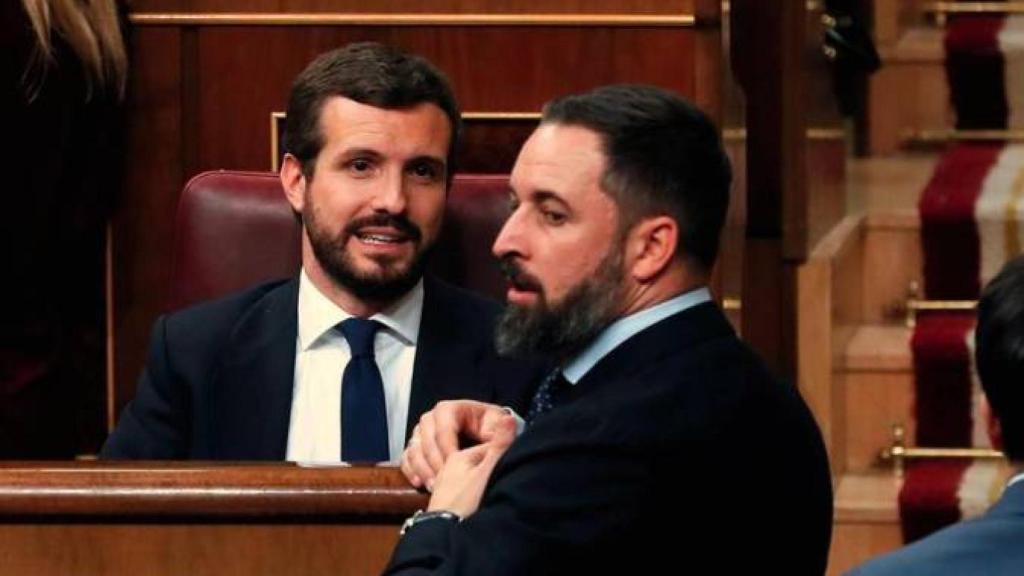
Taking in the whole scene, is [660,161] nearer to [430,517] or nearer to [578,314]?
[578,314]

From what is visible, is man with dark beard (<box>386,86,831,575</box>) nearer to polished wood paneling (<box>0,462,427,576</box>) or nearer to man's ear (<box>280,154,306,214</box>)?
polished wood paneling (<box>0,462,427,576</box>)

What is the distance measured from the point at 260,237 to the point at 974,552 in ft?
5.66

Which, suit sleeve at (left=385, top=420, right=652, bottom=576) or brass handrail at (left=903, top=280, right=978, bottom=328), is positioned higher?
suit sleeve at (left=385, top=420, right=652, bottom=576)

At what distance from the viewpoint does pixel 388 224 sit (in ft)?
11.0

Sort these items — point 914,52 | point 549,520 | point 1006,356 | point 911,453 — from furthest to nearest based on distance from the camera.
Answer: point 914,52 < point 911,453 < point 549,520 < point 1006,356

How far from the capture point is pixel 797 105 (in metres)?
4.41

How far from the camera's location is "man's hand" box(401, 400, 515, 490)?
2617mm

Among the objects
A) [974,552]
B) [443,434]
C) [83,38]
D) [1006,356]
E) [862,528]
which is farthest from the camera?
[862,528]

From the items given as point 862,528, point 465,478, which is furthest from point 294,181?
point 862,528

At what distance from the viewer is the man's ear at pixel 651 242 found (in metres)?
2.59

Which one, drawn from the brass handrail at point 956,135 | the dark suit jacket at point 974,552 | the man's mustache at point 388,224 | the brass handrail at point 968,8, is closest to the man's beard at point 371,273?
the man's mustache at point 388,224

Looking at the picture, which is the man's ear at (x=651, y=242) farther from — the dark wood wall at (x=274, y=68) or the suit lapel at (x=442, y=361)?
the dark wood wall at (x=274, y=68)

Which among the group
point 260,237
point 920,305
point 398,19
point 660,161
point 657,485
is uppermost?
point 398,19

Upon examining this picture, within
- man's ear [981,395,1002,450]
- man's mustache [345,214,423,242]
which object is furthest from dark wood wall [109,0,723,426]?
man's ear [981,395,1002,450]
